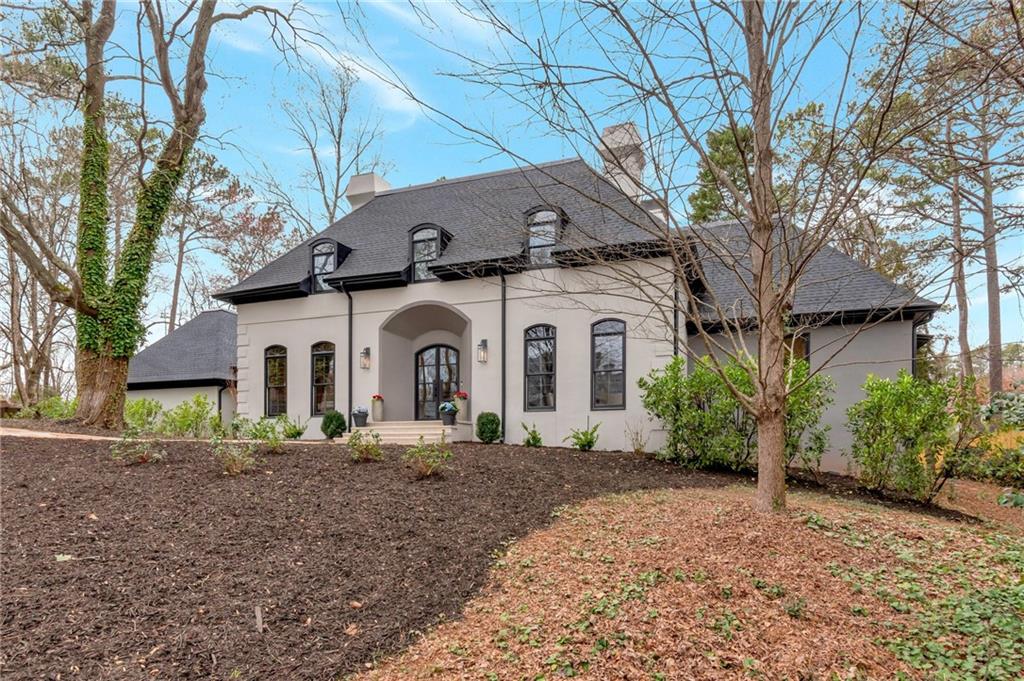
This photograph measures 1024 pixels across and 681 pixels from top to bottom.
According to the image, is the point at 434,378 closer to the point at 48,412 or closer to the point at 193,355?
the point at 193,355

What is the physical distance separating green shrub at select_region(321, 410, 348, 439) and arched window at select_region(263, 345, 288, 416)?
1853mm

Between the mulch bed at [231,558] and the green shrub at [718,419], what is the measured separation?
10.2 feet

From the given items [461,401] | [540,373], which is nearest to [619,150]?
[540,373]

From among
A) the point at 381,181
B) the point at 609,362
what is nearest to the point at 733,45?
the point at 609,362

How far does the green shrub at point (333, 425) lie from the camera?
43.1ft

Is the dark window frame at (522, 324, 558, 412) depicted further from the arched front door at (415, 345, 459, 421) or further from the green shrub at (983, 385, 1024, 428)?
the green shrub at (983, 385, 1024, 428)

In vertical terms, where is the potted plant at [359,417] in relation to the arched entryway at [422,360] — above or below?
below

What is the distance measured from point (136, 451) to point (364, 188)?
38.5 ft

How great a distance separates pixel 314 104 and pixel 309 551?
2112cm

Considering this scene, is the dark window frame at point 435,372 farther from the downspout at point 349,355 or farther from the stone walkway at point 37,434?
the stone walkway at point 37,434

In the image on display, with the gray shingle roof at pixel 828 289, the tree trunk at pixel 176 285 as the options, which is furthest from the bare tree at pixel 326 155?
the gray shingle roof at pixel 828 289

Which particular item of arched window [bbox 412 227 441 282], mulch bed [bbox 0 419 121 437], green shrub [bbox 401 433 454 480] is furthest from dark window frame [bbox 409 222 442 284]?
green shrub [bbox 401 433 454 480]

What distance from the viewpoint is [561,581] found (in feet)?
14.7

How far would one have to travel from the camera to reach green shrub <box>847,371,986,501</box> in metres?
8.05
